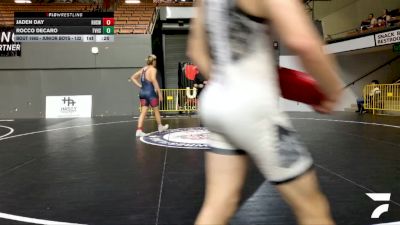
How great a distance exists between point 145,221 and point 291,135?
203 cm

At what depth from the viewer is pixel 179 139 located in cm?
820

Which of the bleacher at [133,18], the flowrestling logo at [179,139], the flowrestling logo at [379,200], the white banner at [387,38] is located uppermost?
the bleacher at [133,18]

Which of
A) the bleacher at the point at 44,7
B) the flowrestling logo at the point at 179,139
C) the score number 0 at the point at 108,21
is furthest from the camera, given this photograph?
the bleacher at the point at 44,7

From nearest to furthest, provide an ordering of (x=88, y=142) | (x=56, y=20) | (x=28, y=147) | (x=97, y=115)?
(x=28, y=147), (x=88, y=142), (x=56, y=20), (x=97, y=115)

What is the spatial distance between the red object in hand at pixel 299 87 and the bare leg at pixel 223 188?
0.94ft

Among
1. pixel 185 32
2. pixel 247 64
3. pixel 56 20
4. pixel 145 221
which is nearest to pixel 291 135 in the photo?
pixel 247 64

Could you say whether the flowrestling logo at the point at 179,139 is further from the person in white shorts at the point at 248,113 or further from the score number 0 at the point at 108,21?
the score number 0 at the point at 108,21

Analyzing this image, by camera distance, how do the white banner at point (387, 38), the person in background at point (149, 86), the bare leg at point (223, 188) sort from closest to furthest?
the bare leg at point (223, 188) < the person in background at point (149, 86) < the white banner at point (387, 38)

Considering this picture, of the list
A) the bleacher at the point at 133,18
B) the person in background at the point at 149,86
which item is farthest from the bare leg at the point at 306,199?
the bleacher at the point at 133,18

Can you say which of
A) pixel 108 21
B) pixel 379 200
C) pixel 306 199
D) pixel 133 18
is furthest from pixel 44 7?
pixel 306 199

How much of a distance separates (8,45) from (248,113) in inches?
694

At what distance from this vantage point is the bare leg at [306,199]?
1.42 m

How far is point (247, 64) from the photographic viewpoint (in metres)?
1.40

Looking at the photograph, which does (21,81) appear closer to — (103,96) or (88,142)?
(103,96)
